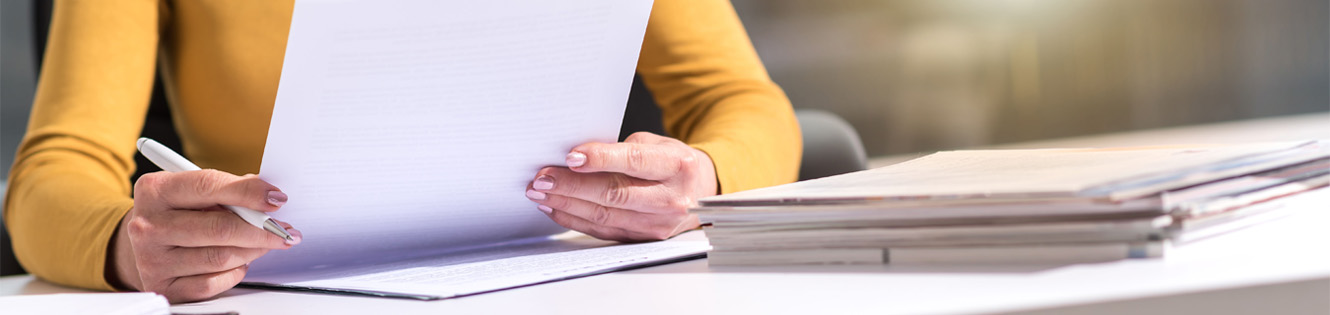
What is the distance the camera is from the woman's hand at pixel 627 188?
653 mm

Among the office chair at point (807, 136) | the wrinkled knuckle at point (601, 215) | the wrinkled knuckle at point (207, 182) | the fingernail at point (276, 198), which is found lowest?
the wrinkled knuckle at point (601, 215)

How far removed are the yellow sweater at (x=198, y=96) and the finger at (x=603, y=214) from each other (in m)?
0.10

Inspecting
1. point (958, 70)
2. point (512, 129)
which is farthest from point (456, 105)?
point (958, 70)

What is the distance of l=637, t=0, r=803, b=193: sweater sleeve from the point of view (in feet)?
3.22

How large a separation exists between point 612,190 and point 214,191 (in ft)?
0.85

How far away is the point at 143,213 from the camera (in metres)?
0.57

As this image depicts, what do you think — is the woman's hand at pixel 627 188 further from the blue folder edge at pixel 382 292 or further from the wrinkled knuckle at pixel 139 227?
the wrinkled knuckle at pixel 139 227

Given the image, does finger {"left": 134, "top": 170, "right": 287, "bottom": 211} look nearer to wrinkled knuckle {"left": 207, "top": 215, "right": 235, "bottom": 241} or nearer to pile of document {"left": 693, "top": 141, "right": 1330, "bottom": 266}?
wrinkled knuckle {"left": 207, "top": 215, "right": 235, "bottom": 241}

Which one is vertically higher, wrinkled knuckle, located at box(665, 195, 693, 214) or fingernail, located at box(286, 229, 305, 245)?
wrinkled knuckle, located at box(665, 195, 693, 214)

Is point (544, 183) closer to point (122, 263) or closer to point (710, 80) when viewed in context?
point (122, 263)

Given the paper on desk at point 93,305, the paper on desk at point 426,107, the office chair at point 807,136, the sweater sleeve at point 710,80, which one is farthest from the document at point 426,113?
the office chair at point 807,136

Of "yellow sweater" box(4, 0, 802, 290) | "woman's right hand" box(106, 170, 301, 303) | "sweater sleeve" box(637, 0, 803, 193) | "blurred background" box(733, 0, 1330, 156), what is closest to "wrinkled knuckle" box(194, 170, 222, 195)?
"woman's right hand" box(106, 170, 301, 303)

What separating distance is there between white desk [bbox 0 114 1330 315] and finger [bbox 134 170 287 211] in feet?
0.17

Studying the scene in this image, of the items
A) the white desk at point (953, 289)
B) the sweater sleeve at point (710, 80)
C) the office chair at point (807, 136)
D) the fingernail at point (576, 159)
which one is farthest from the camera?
the office chair at point (807, 136)
